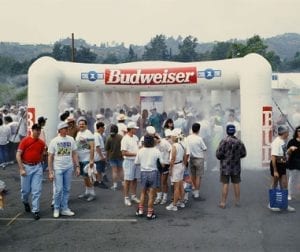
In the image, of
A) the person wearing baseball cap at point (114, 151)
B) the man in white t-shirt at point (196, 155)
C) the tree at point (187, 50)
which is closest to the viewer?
the man in white t-shirt at point (196, 155)

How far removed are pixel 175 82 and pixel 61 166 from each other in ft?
19.7

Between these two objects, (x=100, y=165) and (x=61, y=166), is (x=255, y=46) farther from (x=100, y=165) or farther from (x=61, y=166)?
(x=61, y=166)

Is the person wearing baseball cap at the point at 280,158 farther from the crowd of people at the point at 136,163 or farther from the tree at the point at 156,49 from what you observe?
the tree at the point at 156,49

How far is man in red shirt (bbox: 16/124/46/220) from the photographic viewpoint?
8.03 metres

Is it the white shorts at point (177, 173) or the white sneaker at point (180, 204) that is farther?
the white sneaker at point (180, 204)

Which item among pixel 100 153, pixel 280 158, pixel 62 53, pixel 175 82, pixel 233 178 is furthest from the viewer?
pixel 62 53

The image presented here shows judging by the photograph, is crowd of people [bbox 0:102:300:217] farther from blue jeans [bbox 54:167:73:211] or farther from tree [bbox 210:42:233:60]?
tree [bbox 210:42:233:60]

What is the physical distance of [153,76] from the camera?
13.4 metres

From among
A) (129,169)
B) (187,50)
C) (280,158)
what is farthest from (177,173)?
(187,50)

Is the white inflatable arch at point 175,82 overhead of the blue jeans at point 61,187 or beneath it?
overhead

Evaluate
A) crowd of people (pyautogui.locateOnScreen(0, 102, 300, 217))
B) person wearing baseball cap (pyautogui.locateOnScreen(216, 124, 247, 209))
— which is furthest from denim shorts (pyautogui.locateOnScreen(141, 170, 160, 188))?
person wearing baseball cap (pyautogui.locateOnScreen(216, 124, 247, 209))

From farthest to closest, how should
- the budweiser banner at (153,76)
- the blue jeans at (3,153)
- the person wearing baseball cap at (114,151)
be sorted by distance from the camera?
the blue jeans at (3,153), the budweiser banner at (153,76), the person wearing baseball cap at (114,151)

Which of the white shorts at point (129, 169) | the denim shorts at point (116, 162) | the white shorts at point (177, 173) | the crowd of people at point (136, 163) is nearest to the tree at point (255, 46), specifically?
the crowd of people at point (136, 163)

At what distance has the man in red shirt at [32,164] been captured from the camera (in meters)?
8.03
